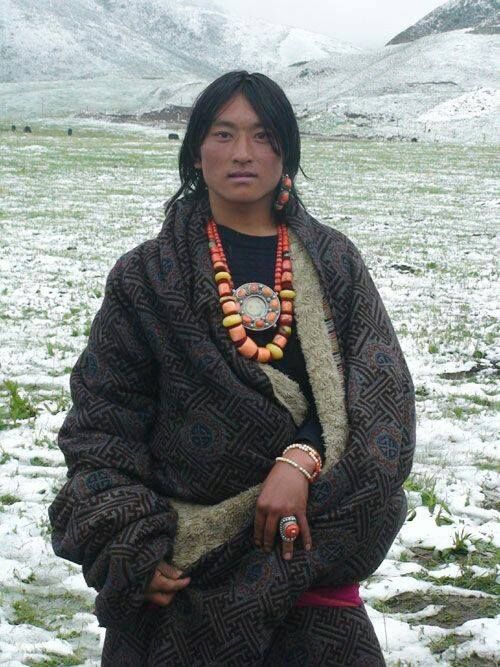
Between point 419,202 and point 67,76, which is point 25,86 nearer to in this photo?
point 67,76

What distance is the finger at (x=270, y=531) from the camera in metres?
2.21

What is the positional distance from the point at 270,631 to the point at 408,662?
3.81 feet

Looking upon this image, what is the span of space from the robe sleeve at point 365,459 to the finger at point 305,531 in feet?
0.07

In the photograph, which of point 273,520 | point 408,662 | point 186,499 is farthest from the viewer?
point 408,662

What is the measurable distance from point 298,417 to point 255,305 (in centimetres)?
34

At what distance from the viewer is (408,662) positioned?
10.5 ft

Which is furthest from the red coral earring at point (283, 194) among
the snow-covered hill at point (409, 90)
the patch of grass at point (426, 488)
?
the snow-covered hill at point (409, 90)

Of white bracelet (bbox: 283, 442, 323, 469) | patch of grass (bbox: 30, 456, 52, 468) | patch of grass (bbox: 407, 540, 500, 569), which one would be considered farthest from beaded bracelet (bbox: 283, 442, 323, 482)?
patch of grass (bbox: 30, 456, 52, 468)

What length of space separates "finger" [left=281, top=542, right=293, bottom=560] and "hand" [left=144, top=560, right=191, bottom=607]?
0.90 ft

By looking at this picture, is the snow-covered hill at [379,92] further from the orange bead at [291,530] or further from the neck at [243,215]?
the orange bead at [291,530]

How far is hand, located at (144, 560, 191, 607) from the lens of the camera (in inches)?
89.7

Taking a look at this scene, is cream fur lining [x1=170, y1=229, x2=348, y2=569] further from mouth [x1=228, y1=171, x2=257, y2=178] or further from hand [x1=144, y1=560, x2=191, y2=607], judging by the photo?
mouth [x1=228, y1=171, x2=257, y2=178]

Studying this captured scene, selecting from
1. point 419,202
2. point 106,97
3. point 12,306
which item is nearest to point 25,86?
point 106,97

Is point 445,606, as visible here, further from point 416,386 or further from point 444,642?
point 416,386
